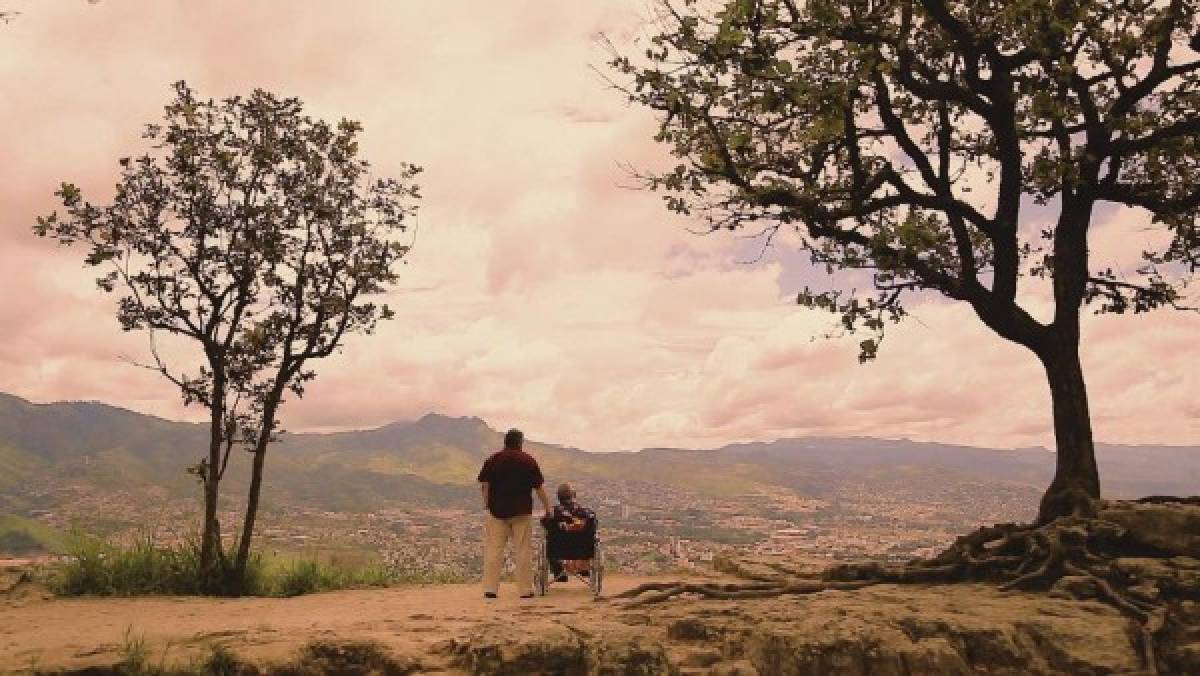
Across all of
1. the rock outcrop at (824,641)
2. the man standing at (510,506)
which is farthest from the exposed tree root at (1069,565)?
the man standing at (510,506)

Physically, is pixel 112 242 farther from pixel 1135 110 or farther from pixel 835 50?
pixel 1135 110

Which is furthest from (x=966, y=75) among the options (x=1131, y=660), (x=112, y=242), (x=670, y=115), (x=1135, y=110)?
(x=112, y=242)

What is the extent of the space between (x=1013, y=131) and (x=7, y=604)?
73.1 feet

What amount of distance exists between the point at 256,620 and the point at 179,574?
6.33 metres

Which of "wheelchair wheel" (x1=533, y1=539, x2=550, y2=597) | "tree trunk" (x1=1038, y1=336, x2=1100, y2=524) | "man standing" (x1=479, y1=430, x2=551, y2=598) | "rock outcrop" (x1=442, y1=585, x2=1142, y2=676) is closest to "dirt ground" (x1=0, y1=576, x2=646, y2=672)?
"wheelchair wheel" (x1=533, y1=539, x2=550, y2=597)

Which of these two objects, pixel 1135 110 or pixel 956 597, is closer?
pixel 956 597

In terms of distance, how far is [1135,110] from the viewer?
694 inches

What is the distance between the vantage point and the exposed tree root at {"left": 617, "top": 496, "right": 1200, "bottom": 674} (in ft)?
40.4

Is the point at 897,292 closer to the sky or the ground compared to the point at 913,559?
closer to the sky

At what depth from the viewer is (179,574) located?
1842 cm

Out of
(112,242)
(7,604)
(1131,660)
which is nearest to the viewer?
(1131,660)

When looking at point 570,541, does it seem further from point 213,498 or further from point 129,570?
point 129,570

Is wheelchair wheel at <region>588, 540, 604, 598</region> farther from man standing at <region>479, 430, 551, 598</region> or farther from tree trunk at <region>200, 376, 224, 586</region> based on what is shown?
tree trunk at <region>200, 376, 224, 586</region>

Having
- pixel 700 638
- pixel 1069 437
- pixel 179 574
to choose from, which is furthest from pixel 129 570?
pixel 1069 437
